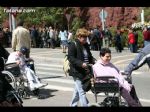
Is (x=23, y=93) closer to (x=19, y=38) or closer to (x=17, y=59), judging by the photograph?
(x=17, y=59)

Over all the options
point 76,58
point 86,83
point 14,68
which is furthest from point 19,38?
point 86,83

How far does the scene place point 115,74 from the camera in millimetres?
8461

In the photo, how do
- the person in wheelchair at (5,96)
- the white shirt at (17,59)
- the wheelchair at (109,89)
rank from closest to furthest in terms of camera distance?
the person in wheelchair at (5,96) → the wheelchair at (109,89) → the white shirt at (17,59)

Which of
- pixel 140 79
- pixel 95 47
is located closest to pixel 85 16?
pixel 95 47

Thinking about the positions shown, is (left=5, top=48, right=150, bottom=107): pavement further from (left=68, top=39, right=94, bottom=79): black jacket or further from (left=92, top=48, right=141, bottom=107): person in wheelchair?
(left=92, top=48, right=141, bottom=107): person in wheelchair

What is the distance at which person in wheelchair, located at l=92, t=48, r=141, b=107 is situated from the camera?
812 cm

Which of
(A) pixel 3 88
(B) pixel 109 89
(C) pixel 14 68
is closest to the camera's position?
(A) pixel 3 88

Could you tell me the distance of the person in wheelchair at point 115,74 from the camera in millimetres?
8117

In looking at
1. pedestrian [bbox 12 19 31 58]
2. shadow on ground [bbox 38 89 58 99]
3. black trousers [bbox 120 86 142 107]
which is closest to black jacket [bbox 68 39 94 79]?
black trousers [bbox 120 86 142 107]

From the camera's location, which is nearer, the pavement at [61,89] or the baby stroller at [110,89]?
the baby stroller at [110,89]

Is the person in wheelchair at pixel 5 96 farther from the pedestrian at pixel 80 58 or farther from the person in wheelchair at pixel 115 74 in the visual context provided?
the pedestrian at pixel 80 58

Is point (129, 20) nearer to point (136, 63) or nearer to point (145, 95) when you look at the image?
point (145, 95)

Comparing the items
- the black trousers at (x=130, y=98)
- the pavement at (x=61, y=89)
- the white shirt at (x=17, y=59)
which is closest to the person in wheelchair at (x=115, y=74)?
the black trousers at (x=130, y=98)
